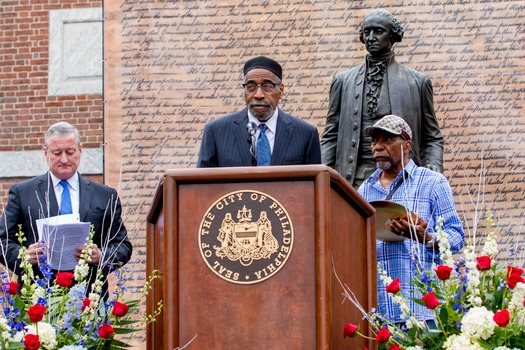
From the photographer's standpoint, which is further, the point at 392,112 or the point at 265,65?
the point at 392,112

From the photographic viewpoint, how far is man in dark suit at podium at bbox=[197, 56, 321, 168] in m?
5.29

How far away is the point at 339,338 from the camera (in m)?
4.03

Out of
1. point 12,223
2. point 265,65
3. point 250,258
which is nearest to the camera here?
point 250,258

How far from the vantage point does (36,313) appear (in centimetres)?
408

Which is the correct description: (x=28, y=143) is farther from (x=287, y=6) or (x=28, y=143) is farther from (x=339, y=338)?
(x=339, y=338)

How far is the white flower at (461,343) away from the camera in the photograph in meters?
3.91

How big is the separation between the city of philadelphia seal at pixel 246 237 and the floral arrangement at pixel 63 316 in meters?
0.37

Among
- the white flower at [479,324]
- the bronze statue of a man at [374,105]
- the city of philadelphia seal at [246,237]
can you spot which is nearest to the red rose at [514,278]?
the white flower at [479,324]

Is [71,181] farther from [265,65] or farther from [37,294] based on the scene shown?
[37,294]

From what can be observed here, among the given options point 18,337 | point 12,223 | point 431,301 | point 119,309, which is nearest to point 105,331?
point 119,309

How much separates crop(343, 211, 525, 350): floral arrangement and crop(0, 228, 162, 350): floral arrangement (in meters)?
0.87

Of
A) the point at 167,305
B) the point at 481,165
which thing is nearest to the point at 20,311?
the point at 167,305

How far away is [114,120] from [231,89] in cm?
101

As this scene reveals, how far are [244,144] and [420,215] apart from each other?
89cm
